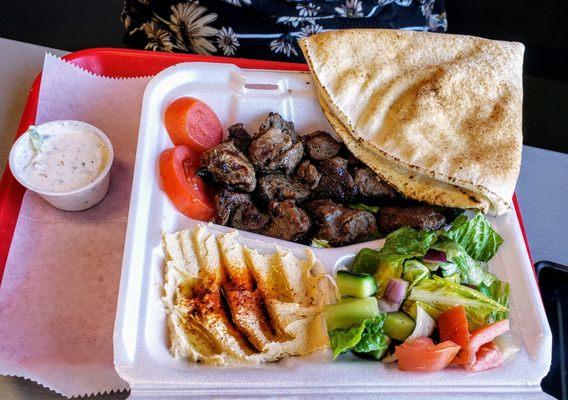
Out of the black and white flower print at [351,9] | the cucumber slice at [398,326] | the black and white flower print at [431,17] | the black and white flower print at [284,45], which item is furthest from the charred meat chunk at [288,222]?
the black and white flower print at [431,17]

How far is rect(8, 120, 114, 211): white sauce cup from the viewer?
2.24 m

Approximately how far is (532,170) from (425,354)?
1876 mm

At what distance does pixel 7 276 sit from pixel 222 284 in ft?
2.96

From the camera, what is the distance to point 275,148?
2.26m

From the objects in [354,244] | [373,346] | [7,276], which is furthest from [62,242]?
[373,346]

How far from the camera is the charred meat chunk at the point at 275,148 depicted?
2264mm

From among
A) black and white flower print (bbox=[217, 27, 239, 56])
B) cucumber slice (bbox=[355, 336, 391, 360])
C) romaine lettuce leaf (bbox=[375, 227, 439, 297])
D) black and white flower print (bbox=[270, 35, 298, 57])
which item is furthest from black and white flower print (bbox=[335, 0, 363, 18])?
cucumber slice (bbox=[355, 336, 391, 360])

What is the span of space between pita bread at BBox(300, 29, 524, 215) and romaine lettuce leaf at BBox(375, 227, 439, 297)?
0.19 meters

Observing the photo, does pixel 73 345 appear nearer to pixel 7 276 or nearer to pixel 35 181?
pixel 7 276

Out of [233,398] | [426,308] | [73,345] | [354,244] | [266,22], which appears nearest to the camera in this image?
[233,398]

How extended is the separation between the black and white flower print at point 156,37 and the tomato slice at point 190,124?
2.07 feet

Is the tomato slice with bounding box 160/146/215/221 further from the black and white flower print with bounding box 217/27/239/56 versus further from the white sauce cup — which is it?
the black and white flower print with bounding box 217/27/239/56

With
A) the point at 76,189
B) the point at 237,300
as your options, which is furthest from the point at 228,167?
the point at 76,189

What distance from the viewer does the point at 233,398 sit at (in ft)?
5.65
